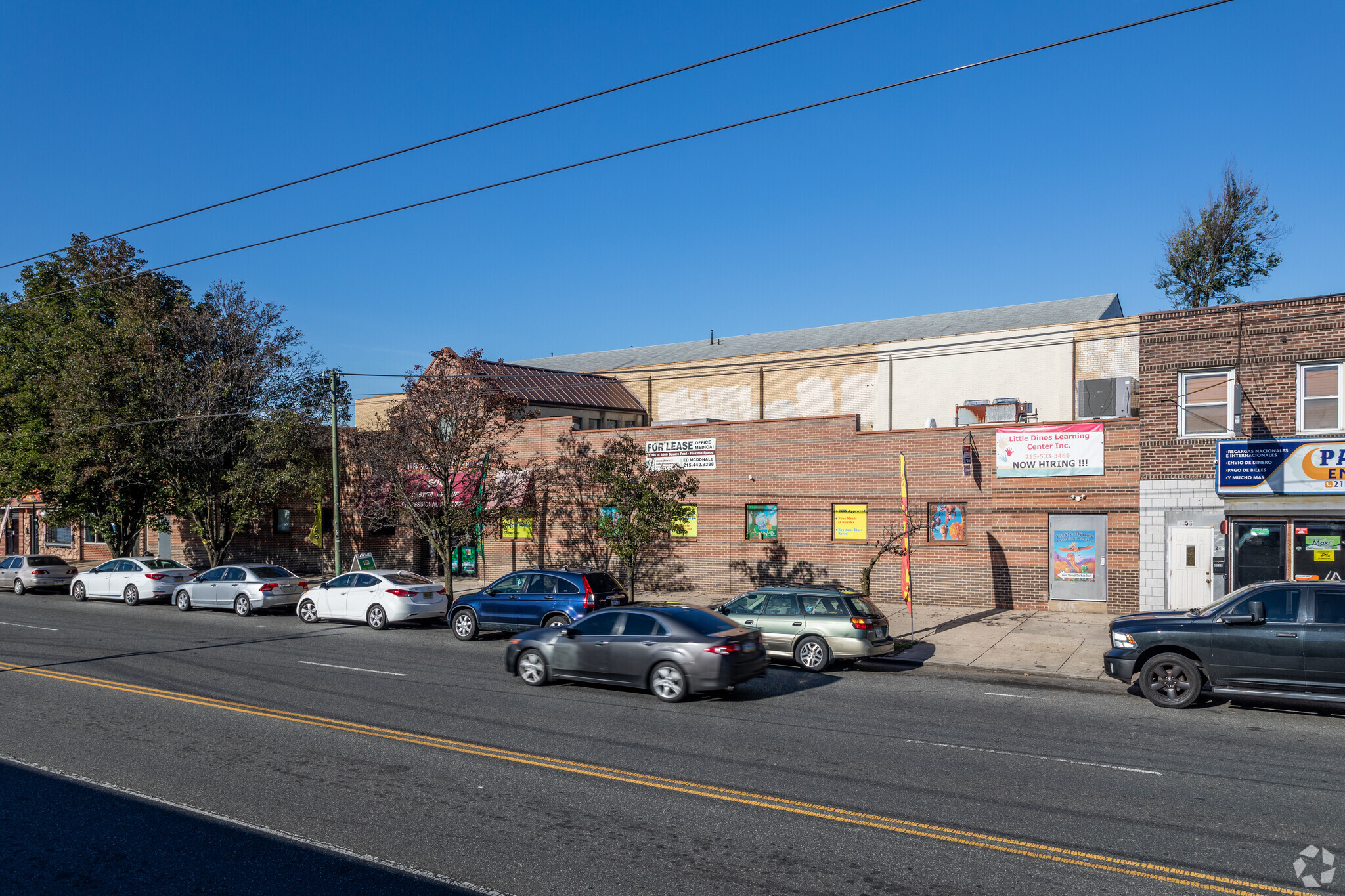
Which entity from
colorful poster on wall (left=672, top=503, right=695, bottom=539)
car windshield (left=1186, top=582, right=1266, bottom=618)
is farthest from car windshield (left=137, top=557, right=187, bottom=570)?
car windshield (left=1186, top=582, right=1266, bottom=618)

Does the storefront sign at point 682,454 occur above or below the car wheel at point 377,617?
above

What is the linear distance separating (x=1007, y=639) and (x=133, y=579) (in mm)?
25917

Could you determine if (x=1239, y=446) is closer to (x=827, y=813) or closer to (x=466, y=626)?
(x=827, y=813)

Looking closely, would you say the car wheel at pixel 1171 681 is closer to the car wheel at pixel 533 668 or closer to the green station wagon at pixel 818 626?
the green station wagon at pixel 818 626

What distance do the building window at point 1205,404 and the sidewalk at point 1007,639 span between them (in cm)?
481

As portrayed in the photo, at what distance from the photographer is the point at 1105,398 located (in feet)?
79.8

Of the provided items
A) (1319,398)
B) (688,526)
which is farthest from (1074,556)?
(688,526)

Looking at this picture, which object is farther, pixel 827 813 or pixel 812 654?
pixel 812 654

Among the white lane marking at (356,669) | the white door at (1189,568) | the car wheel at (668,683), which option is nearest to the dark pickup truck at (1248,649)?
the car wheel at (668,683)

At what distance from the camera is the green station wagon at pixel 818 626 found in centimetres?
1589

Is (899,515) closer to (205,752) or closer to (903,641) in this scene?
(903,641)

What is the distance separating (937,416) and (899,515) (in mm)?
11017

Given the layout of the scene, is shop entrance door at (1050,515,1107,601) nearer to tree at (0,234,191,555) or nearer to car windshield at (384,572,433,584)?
car windshield at (384,572,433,584)

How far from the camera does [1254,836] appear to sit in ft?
24.0
